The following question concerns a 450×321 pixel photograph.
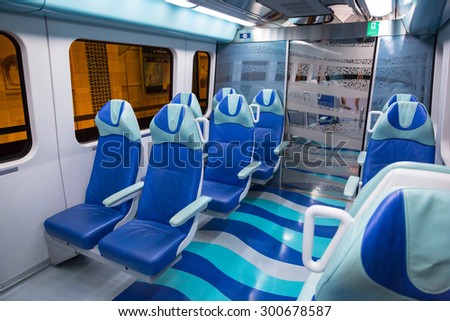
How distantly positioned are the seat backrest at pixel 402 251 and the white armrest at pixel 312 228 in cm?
21

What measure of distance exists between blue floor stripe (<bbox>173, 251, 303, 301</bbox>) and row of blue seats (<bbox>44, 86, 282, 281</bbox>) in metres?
0.44

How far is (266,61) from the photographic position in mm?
4086

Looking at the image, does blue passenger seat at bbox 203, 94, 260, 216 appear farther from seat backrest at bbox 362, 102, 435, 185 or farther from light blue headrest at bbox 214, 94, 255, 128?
seat backrest at bbox 362, 102, 435, 185

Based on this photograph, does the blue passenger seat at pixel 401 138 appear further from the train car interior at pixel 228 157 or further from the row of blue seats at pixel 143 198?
the row of blue seats at pixel 143 198

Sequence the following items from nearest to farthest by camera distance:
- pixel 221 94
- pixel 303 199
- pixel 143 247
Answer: pixel 143 247, pixel 303 199, pixel 221 94

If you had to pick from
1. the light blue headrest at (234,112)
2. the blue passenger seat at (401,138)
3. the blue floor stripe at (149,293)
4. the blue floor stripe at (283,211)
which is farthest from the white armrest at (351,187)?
the blue floor stripe at (149,293)

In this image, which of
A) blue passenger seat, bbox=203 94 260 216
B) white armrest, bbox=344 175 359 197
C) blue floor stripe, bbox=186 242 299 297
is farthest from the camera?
blue passenger seat, bbox=203 94 260 216

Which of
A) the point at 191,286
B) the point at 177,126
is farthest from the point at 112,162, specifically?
the point at 191,286

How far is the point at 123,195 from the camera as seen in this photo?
2312mm

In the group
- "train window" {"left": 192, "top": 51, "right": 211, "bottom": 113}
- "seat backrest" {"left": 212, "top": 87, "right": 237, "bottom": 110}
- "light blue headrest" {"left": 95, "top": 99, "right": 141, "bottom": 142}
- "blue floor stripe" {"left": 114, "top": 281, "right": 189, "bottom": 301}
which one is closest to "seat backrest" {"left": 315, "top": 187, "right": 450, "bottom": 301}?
"blue floor stripe" {"left": 114, "top": 281, "right": 189, "bottom": 301}

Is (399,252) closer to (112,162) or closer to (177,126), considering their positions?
(177,126)

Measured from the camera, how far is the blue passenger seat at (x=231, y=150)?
2.98 meters

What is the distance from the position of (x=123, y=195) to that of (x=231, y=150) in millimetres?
1218

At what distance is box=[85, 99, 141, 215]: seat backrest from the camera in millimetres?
2506
